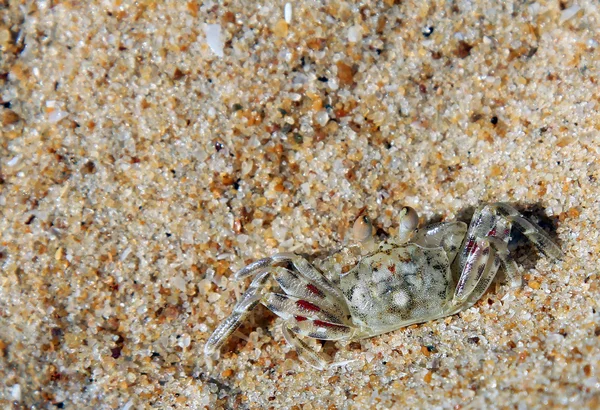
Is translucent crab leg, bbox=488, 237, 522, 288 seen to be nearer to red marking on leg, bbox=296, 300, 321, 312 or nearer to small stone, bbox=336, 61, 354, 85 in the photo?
red marking on leg, bbox=296, 300, 321, 312

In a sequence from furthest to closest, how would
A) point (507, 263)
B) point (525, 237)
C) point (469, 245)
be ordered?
point (525, 237) → point (469, 245) → point (507, 263)

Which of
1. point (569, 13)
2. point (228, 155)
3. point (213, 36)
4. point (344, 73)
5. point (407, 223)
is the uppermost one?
point (213, 36)

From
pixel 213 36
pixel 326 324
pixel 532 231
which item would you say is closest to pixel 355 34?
pixel 213 36

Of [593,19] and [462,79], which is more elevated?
[593,19]

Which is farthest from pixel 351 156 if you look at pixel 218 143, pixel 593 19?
pixel 593 19

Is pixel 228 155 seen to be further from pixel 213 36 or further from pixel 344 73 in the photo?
pixel 344 73

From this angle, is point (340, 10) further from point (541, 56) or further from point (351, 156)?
point (541, 56)

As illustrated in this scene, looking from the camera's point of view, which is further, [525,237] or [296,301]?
[525,237]
